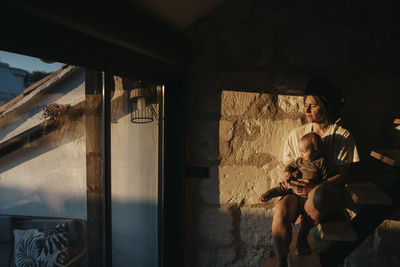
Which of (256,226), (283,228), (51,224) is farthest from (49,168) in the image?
(256,226)

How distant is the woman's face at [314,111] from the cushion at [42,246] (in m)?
1.22

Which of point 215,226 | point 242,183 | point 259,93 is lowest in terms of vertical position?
point 215,226

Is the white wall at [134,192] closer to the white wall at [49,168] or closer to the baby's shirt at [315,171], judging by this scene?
the white wall at [49,168]

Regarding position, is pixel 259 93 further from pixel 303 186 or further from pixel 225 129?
pixel 303 186

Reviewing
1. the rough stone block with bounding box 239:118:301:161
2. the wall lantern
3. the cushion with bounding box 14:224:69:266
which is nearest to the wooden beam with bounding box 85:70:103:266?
the cushion with bounding box 14:224:69:266

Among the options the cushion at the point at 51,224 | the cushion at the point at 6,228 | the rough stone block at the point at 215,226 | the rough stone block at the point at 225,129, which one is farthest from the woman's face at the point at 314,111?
the cushion at the point at 6,228

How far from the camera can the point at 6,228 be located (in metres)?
0.78

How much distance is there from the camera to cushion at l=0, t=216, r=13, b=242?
76 cm

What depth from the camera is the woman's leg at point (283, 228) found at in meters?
1.31

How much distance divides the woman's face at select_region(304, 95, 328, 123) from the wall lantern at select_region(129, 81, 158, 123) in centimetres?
82

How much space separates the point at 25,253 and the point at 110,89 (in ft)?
2.03

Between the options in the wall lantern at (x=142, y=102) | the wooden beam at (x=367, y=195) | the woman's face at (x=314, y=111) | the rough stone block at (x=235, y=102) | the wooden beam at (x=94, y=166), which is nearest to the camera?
the wooden beam at (x=94, y=166)

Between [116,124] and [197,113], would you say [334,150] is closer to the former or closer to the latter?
[197,113]

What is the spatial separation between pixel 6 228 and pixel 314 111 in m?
1.37
